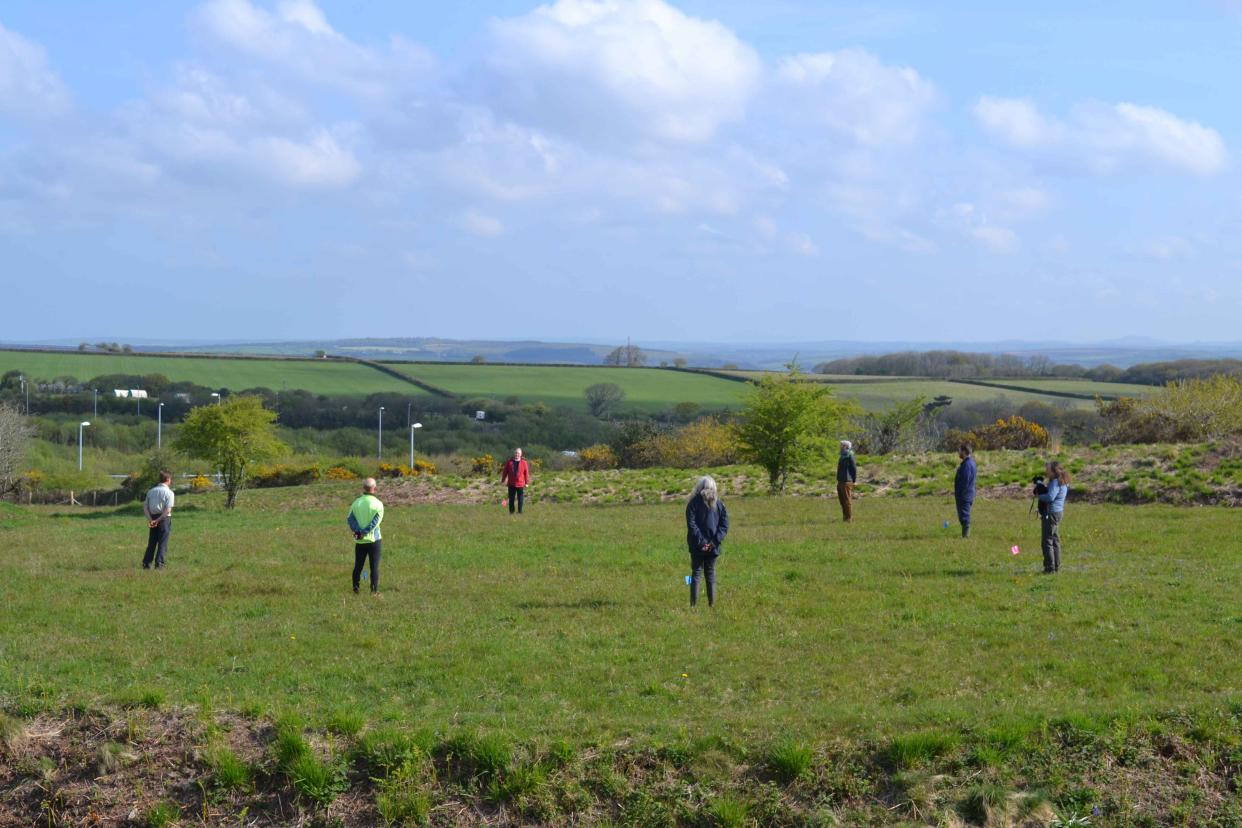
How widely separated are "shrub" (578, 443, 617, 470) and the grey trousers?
48425 mm

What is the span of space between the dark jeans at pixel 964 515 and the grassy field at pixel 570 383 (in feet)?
267

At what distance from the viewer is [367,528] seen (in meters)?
16.9

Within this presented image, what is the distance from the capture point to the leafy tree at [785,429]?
116 feet

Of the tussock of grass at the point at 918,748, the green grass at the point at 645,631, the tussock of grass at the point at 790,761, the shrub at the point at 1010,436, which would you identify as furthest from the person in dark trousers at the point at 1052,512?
the shrub at the point at 1010,436

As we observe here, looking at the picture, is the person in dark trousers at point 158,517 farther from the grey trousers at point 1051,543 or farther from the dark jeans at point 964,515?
the grey trousers at point 1051,543

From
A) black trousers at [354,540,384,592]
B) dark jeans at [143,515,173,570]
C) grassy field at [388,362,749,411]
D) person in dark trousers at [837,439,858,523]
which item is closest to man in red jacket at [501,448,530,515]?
person in dark trousers at [837,439,858,523]

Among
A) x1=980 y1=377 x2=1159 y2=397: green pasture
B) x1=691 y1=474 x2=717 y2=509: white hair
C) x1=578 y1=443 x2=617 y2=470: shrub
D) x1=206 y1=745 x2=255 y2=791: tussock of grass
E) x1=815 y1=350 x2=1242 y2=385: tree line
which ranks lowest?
x1=578 y1=443 x2=617 y2=470: shrub

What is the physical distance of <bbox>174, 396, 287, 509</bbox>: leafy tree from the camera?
3856 cm

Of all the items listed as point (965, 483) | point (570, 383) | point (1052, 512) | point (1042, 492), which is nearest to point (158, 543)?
point (965, 483)

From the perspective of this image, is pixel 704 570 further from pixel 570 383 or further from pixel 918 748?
pixel 570 383

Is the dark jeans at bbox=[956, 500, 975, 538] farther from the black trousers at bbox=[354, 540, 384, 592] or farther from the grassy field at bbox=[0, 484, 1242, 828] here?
the black trousers at bbox=[354, 540, 384, 592]

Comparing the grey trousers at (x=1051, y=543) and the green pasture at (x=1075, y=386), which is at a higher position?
the green pasture at (x=1075, y=386)

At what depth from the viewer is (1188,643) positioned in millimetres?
12836

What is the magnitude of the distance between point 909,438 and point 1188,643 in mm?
42939
